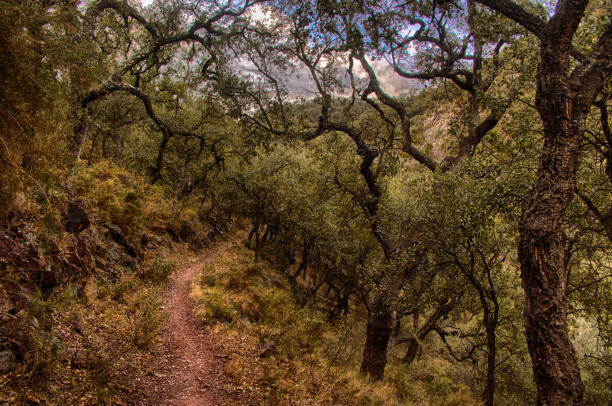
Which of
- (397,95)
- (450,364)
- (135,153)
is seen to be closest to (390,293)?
(397,95)

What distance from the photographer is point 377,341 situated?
10219 millimetres

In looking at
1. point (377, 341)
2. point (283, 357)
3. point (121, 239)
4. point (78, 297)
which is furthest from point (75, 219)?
point (377, 341)

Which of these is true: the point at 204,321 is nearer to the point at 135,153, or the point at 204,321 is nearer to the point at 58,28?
the point at 58,28

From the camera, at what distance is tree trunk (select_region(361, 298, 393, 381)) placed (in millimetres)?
10031

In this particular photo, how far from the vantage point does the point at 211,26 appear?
10531mm

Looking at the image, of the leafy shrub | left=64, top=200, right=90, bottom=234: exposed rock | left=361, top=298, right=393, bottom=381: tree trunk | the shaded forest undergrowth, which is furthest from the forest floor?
left=361, top=298, right=393, bottom=381: tree trunk

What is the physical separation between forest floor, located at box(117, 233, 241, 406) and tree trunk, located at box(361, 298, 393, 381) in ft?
15.9

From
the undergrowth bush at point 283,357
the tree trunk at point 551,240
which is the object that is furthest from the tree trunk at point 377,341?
the tree trunk at point 551,240

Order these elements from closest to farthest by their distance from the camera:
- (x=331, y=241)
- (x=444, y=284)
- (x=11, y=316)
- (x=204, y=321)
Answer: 1. (x=11, y=316)
2. (x=204, y=321)
3. (x=444, y=284)
4. (x=331, y=241)

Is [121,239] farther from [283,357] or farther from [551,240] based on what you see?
[551,240]

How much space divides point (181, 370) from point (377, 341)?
6160 millimetres

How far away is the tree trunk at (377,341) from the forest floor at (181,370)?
15.9 ft

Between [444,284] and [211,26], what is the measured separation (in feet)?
42.7

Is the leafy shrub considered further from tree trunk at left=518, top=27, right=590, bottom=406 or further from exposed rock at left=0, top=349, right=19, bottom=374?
tree trunk at left=518, top=27, right=590, bottom=406
